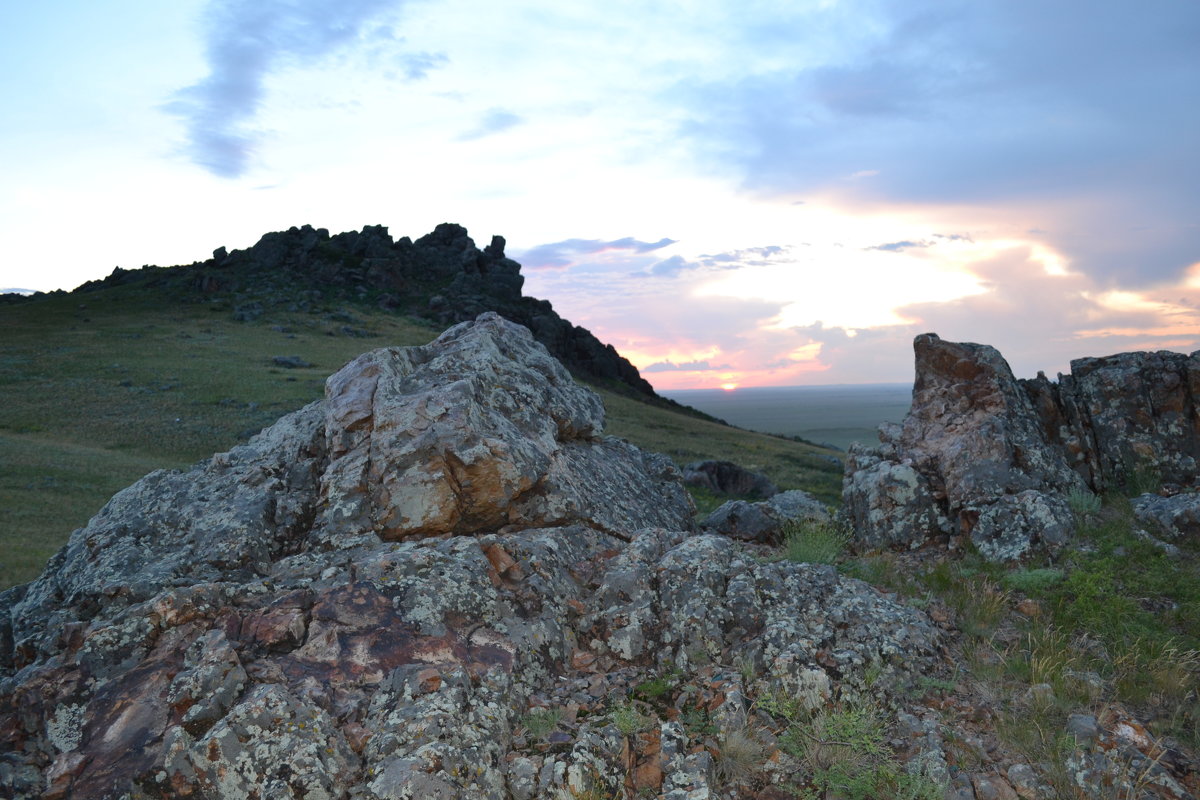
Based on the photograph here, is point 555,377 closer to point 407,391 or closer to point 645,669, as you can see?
point 407,391

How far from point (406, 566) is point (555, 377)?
515 centimetres

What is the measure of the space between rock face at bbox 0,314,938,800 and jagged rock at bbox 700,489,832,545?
323 cm

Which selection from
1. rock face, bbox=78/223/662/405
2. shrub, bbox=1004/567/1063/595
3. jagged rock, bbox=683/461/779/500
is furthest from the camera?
rock face, bbox=78/223/662/405

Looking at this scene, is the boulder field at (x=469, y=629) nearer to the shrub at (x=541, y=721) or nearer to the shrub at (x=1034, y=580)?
the shrub at (x=541, y=721)

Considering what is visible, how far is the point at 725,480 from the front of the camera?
97.5 feet

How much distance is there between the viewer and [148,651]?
5.61m

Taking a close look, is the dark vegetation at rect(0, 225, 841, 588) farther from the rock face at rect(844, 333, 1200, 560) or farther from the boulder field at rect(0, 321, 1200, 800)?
the rock face at rect(844, 333, 1200, 560)

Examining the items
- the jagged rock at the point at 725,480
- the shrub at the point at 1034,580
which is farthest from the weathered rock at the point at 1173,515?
the jagged rock at the point at 725,480

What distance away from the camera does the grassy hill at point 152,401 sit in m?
25.0

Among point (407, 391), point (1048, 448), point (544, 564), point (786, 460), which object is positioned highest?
point (407, 391)

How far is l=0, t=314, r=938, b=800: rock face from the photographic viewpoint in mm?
4770

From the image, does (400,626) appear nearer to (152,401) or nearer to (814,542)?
(814,542)

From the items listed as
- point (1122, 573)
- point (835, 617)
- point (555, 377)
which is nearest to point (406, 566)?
→ point (835, 617)

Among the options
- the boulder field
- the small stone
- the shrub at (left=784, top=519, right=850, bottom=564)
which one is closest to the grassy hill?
the boulder field
